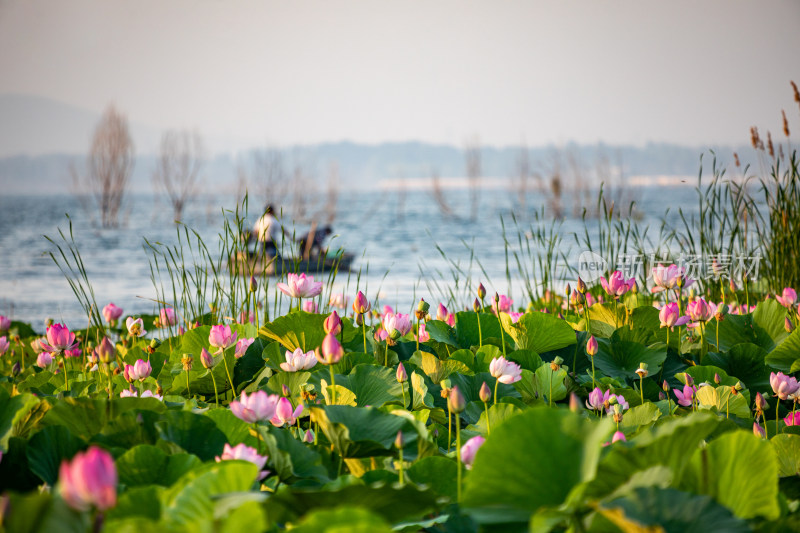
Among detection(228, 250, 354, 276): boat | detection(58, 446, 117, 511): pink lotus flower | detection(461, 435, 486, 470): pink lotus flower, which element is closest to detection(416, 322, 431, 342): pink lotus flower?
detection(228, 250, 354, 276): boat

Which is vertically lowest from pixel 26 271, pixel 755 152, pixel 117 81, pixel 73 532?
pixel 26 271

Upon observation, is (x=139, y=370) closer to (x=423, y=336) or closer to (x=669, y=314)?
(x=423, y=336)

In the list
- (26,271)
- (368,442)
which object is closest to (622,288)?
(368,442)

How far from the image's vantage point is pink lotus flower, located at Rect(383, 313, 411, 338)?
122cm

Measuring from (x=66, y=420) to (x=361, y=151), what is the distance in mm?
73446

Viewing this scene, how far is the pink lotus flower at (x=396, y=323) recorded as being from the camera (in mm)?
1216

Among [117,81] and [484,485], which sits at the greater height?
[117,81]

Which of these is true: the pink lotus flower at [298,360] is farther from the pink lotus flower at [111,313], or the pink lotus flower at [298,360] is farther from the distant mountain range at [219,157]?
the distant mountain range at [219,157]

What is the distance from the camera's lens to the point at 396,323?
125 cm

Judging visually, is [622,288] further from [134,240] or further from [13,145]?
[13,145]

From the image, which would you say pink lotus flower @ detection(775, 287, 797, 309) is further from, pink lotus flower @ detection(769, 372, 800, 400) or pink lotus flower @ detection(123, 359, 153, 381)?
pink lotus flower @ detection(123, 359, 153, 381)

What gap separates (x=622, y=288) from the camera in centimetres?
138

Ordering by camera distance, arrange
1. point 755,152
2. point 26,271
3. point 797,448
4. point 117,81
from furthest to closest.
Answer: point 117,81
point 26,271
point 755,152
point 797,448

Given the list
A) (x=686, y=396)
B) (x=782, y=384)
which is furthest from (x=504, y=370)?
(x=782, y=384)
